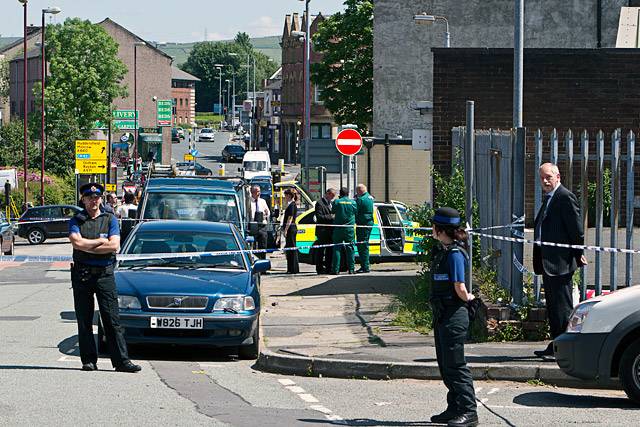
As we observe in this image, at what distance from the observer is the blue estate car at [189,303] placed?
12.7 m

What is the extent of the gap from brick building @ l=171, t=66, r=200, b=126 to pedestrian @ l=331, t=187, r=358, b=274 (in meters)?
157

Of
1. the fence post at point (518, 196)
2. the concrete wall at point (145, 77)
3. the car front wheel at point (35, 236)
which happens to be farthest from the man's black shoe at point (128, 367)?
the concrete wall at point (145, 77)

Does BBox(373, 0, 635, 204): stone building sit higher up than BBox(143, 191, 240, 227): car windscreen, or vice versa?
BBox(373, 0, 635, 204): stone building

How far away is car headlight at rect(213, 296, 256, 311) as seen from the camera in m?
12.9

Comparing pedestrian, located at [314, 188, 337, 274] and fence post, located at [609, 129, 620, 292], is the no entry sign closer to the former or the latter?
pedestrian, located at [314, 188, 337, 274]

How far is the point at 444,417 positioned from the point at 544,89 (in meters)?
14.2

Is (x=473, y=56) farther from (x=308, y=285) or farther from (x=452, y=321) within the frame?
(x=452, y=321)

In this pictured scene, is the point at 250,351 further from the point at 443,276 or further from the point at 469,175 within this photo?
the point at 443,276

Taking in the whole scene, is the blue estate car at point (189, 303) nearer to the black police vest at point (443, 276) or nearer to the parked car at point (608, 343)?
the parked car at point (608, 343)

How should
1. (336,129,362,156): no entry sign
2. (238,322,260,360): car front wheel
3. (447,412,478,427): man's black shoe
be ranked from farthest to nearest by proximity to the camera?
1. (336,129,362,156): no entry sign
2. (238,322,260,360): car front wheel
3. (447,412,478,427): man's black shoe

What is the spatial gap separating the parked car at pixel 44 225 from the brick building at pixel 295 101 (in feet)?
187

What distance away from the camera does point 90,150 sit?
59969 mm

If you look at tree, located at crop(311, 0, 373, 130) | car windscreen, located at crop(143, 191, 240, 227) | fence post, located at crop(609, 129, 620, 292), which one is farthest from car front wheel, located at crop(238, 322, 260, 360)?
tree, located at crop(311, 0, 373, 130)

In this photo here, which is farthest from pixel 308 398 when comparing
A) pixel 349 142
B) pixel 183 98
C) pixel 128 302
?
pixel 183 98
